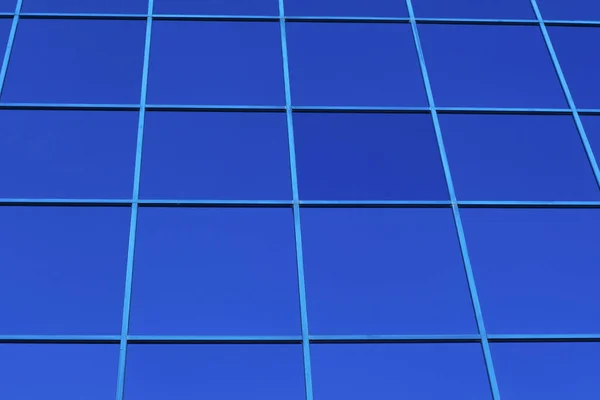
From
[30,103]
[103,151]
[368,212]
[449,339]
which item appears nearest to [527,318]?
[449,339]

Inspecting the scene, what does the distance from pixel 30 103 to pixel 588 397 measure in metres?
8.43

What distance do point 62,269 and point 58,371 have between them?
1.41 metres

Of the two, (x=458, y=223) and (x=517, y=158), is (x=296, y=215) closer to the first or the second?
(x=458, y=223)

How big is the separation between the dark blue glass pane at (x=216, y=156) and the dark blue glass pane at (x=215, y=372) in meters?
2.35

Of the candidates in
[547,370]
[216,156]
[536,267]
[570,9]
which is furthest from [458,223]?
[570,9]

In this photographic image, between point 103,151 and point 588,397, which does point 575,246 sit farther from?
point 103,151

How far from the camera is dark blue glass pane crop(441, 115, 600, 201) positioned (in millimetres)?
13516

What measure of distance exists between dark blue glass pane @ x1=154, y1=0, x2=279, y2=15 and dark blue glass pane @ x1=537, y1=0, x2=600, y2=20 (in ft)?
14.2

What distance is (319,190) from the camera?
13258mm

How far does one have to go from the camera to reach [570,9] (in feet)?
53.3

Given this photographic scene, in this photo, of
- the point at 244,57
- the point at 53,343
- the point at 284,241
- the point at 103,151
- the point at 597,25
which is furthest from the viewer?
the point at 597,25

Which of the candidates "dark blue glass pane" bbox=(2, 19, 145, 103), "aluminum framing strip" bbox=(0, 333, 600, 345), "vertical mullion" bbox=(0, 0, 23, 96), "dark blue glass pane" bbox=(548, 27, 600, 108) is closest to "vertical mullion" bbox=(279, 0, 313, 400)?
"aluminum framing strip" bbox=(0, 333, 600, 345)

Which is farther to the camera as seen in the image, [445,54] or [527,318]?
[445,54]

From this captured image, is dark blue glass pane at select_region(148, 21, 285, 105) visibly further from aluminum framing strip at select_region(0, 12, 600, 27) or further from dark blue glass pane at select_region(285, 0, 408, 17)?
dark blue glass pane at select_region(285, 0, 408, 17)
